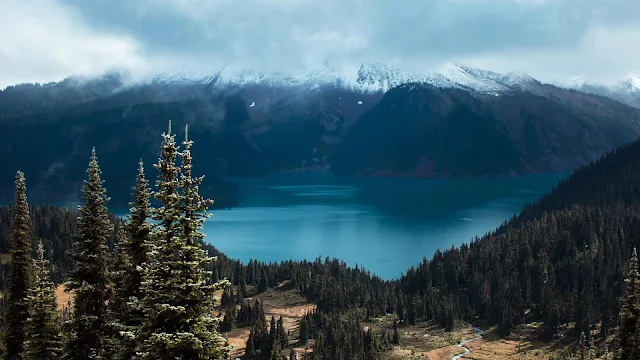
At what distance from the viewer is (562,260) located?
142375 millimetres

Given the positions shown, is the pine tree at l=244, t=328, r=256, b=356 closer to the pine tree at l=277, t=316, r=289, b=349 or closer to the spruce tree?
the pine tree at l=277, t=316, r=289, b=349

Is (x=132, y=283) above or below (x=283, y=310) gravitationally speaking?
above

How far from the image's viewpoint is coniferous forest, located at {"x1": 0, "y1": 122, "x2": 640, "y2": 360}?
21469 millimetres

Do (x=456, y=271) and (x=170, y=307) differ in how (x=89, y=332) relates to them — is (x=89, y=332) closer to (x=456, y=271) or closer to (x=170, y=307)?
(x=170, y=307)

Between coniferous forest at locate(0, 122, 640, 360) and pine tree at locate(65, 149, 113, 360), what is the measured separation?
61 mm

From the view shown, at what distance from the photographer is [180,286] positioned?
20.8 metres

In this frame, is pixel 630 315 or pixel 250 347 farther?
pixel 250 347

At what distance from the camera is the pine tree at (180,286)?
2094cm

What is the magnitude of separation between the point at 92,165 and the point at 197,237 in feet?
37.4

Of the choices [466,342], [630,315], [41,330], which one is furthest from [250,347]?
[630,315]

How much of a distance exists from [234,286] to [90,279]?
130 meters

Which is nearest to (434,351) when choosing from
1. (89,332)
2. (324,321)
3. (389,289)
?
(324,321)

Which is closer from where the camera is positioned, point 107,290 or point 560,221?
point 107,290

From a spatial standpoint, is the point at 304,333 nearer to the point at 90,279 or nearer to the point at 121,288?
the point at 90,279
